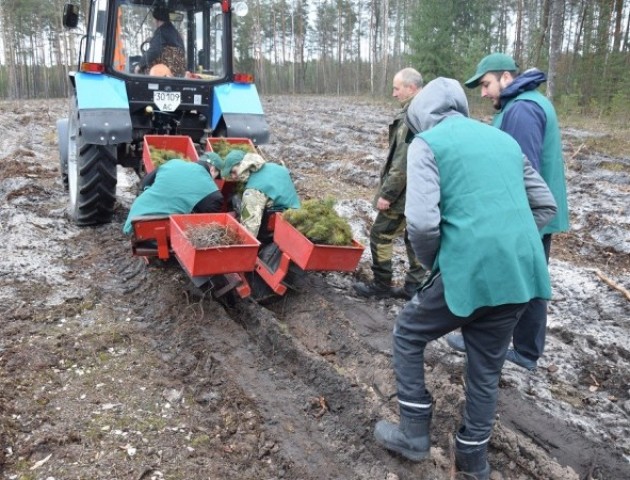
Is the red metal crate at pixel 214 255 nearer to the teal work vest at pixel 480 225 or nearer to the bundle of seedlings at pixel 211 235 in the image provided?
the bundle of seedlings at pixel 211 235

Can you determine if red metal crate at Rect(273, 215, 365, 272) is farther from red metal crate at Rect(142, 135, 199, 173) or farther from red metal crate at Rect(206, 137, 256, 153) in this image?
red metal crate at Rect(142, 135, 199, 173)

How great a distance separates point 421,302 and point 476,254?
0.40 meters

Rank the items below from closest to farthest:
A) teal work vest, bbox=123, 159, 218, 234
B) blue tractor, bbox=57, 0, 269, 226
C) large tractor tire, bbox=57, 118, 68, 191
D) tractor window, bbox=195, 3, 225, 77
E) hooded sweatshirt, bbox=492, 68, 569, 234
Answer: hooded sweatshirt, bbox=492, 68, 569, 234 → teal work vest, bbox=123, 159, 218, 234 → blue tractor, bbox=57, 0, 269, 226 → tractor window, bbox=195, 3, 225, 77 → large tractor tire, bbox=57, 118, 68, 191

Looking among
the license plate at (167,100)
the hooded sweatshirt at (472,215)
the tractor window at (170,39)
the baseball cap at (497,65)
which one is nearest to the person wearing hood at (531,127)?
the baseball cap at (497,65)

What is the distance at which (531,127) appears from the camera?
341 cm

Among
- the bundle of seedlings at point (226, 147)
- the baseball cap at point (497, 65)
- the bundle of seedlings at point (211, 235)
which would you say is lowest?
the bundle of seedlings at point (211, 235)

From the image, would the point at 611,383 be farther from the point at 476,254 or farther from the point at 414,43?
the point at 414,43

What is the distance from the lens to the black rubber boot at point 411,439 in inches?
110

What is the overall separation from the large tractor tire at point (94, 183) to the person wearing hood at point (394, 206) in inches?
112

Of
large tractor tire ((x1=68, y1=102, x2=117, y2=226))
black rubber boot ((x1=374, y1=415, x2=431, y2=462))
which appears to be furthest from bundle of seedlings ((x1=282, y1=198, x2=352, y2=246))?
large tractor tire ((x1=68, y1=102, x2=117, y2=226))

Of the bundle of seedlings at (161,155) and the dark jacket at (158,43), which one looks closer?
the bundle of seedlings at (161,155)

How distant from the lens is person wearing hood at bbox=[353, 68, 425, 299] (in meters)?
4.36

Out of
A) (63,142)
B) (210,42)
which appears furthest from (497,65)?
(63,142)

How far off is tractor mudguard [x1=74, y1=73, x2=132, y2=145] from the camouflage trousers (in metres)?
2.61
